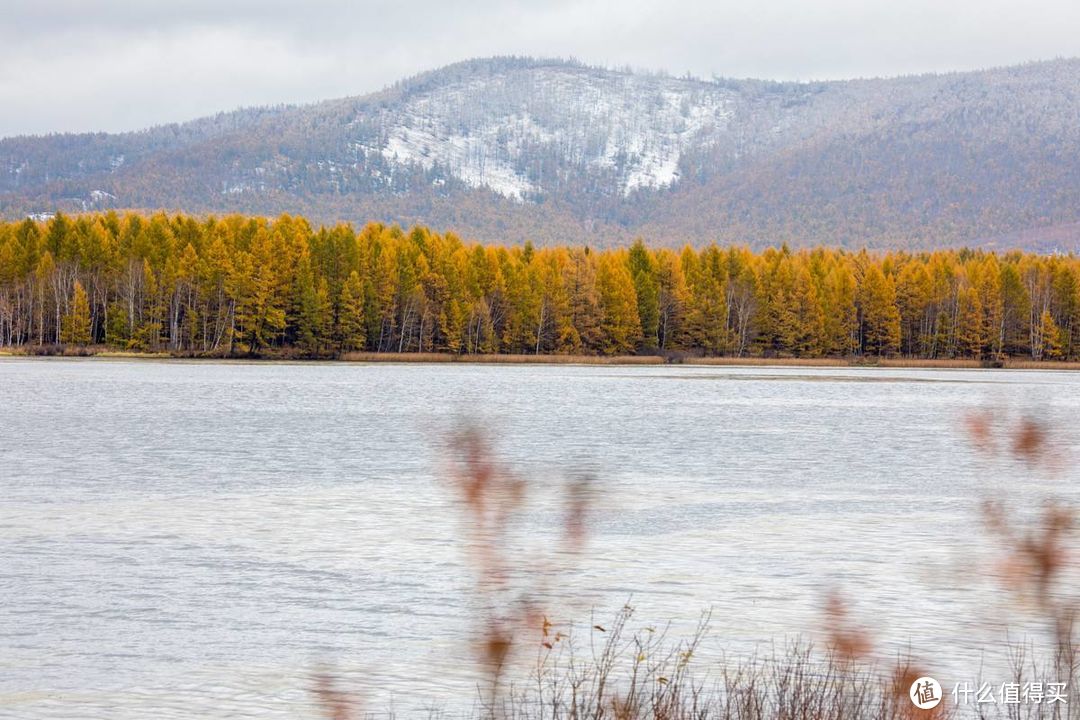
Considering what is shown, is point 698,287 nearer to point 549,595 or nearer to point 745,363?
point 745,363

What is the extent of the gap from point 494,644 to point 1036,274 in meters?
138

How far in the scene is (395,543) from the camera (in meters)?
20.2

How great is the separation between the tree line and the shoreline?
116 cm

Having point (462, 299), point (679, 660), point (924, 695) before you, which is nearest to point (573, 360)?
point (462, 299)

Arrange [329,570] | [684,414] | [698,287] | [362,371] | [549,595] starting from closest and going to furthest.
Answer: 1. [549,595]
2. [329,570]
3. [684,414]
4. [362,371]
5. [698,287]

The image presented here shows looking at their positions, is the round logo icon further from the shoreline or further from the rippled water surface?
the shoreline

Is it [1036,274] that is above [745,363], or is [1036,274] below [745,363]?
above

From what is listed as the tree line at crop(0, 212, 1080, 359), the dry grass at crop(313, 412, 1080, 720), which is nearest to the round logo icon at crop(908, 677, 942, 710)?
the dry grass at crop(313, 412, 1080, 720)

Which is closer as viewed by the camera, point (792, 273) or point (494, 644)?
point (494, 644)

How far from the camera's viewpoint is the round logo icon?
27.7 feet

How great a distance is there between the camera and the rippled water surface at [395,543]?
1316cm

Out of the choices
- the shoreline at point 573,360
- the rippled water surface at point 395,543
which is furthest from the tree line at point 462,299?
the rippled water surface at point 395,543

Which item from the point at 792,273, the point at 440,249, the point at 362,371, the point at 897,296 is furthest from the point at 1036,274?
the point at 362,371

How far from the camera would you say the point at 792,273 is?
134250mm
